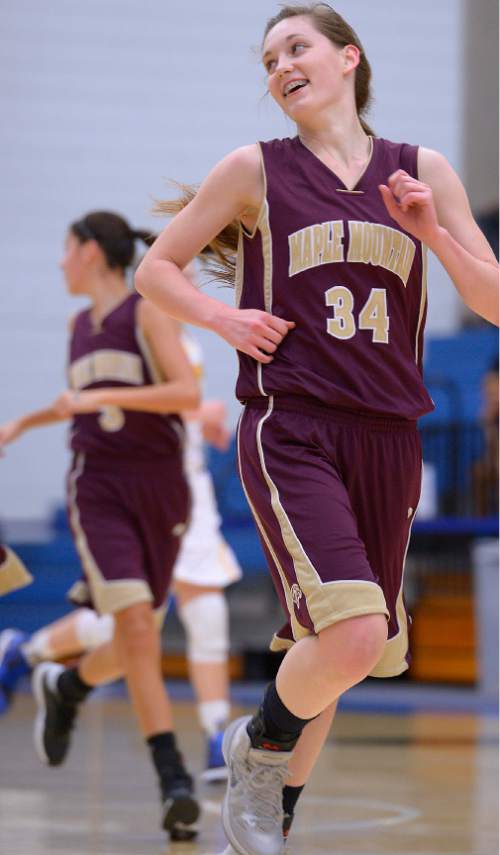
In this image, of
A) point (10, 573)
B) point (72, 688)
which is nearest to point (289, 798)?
point (10, 573)

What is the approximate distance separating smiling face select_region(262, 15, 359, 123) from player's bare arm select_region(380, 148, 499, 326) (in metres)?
0.24

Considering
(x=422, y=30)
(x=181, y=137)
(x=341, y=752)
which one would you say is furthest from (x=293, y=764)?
(x=422, y=30)

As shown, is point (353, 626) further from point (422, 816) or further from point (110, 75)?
point (110, 75)

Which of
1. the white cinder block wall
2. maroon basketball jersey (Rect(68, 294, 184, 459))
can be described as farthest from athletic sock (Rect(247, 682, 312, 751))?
the white cinder block wall

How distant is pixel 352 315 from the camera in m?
2.90

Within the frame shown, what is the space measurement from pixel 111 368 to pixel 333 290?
172 centimetres

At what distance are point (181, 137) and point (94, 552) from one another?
26.0 feet

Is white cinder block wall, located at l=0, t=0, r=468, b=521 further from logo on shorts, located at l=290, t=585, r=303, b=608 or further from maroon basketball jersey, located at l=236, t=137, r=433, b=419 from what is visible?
logo on shorts, located at l=290, t=585, r=303, b=608

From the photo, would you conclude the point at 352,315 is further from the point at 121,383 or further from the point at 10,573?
the point at 121,383

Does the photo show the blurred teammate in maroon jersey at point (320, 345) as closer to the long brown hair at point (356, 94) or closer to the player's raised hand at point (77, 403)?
the long brown hair at point (356, 94)

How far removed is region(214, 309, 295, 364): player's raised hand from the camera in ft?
9.34

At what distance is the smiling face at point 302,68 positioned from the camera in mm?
3018

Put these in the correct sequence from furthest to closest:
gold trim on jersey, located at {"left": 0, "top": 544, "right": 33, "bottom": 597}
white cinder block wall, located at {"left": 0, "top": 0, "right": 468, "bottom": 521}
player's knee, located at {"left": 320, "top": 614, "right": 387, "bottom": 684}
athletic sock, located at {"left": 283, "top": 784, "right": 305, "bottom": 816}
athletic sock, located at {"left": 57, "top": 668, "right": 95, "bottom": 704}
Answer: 1. white cinder block wall, located at {"left": 0, "top": 0, "right": 468, "bottom": 521}
2. athletic sock, located at {"left": 57, "top": 668, "right": 95, "bottom": 704}
3. gold trim on jersey, located at {"left": 0, "top": 544, "right": 33, "bottom": 597}
4. athletic sock, located at {"left": 283, "top": 784, "right": 305, "bottom": 816}
5. player's knee, located at {"left": 320, "top": 614, "right": 387, "bottom": 684}

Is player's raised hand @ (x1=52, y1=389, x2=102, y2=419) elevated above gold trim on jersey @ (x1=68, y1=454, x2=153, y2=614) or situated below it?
above
